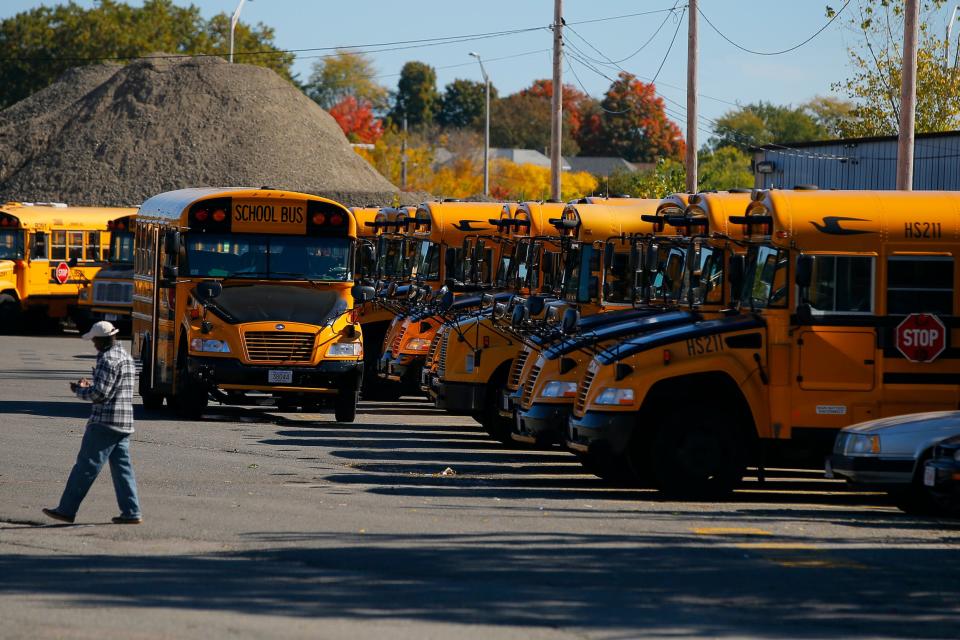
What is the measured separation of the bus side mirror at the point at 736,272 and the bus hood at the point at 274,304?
7071 mm

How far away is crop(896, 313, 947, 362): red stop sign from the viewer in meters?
14.8

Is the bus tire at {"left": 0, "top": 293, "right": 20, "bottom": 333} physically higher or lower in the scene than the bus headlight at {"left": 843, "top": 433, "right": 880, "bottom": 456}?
higher

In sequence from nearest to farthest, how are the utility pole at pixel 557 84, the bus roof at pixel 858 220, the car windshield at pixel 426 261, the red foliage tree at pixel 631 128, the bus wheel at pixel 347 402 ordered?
the bus roof at pixel 858 220, the bus wheel at pixel 347 402, the car windshield at pixel 426 261, the utility pole at pixel 557 84, the red foliage tree at pixel 631 128

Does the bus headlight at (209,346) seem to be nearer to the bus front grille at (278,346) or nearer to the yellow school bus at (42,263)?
the bus front grille at (278,346)

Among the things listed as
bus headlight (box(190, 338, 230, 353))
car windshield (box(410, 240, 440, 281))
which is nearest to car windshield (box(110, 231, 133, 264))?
car windshield (box(410, 240, 440, 281))

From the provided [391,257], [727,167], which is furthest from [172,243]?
[727,167]

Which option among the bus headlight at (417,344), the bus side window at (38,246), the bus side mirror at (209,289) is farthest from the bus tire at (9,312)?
the bus side mirror at (209,289)

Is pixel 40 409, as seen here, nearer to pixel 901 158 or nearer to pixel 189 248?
pixel 189 248

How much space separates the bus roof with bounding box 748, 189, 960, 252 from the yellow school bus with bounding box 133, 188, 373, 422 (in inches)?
311

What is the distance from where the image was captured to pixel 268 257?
21844mm

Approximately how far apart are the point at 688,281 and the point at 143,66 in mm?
82997

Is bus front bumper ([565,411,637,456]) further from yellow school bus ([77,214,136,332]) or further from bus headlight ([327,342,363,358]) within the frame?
yellow school bus ([77,214,136,332])

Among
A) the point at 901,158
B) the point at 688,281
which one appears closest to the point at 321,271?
the point at 688,281

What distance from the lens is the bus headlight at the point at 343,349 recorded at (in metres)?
21.2
